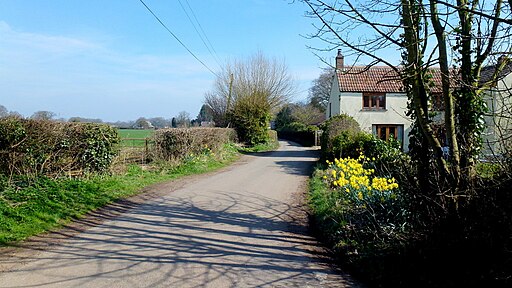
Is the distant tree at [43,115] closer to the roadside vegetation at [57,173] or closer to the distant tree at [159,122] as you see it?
the roadside vegetation at [57,173]

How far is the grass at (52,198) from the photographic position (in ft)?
23.2

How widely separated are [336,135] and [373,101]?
12.9m

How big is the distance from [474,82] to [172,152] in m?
14.0

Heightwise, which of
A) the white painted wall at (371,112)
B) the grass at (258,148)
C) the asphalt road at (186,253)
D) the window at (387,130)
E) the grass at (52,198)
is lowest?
the asphalt road at (186,253)

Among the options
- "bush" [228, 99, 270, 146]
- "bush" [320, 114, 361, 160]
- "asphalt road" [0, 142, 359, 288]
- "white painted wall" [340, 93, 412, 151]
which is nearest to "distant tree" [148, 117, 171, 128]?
"bush" [228, 99, 270, 146]

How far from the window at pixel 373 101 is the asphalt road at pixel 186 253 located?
21.3 metres

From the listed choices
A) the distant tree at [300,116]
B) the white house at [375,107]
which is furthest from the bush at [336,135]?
A: the distant tree at [300,116]

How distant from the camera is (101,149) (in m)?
12.6

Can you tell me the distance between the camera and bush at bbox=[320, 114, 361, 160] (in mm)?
16672

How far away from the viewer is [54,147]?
11391 mm

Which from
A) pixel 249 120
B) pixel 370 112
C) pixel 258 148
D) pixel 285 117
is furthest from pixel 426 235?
pixel 285 117

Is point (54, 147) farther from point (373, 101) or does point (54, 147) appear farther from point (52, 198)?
point (373, 101)


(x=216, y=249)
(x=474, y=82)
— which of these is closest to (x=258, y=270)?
(x=216, y=249)

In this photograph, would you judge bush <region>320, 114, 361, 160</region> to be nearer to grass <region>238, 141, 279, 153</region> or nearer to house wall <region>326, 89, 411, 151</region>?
house wall <region>326, 89, 411, 151</region>
